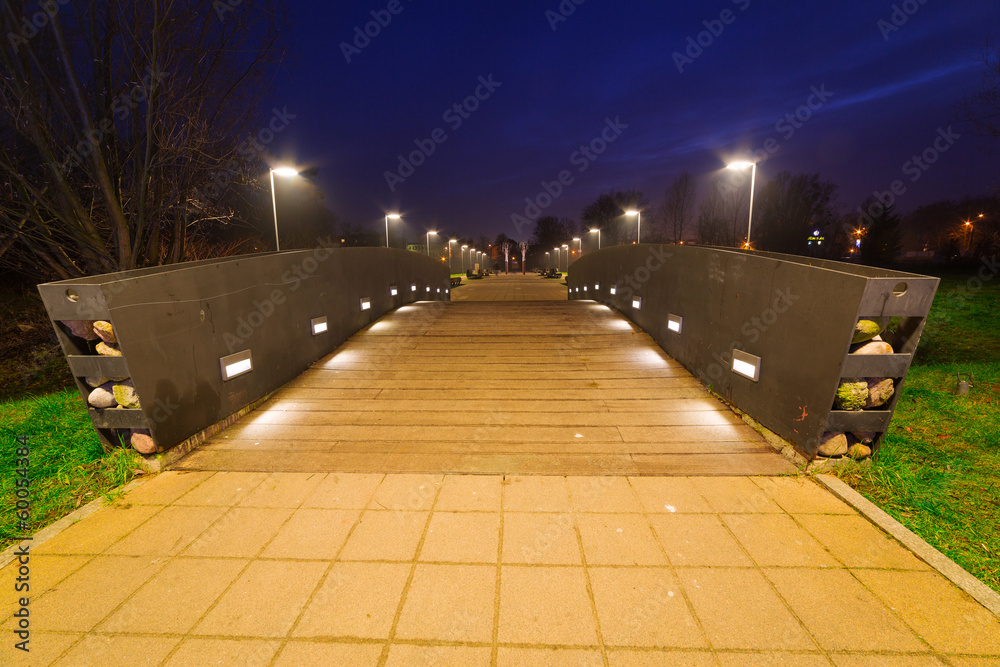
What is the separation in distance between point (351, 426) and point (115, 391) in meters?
2.32

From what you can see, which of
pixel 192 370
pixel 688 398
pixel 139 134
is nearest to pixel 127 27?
pixel 139 134

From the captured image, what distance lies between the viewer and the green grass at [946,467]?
10.3 feet

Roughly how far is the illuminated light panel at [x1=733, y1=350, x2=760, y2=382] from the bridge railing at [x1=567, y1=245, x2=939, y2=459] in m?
0.01

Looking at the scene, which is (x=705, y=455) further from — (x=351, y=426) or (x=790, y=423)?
(x=351, y=426)

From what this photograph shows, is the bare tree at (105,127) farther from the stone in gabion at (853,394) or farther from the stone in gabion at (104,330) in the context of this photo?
the stone in gabion at (853,394)

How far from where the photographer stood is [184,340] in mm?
4578

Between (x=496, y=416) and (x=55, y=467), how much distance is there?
4.63m

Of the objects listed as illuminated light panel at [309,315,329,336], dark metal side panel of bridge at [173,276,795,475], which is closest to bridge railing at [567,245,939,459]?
dark metal side panel of bridge at [173,276,795,475]

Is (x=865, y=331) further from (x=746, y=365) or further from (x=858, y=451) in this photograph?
(x=746, y=365)

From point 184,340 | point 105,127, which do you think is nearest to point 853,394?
point 184,340

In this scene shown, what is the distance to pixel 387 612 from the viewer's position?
254 centimetres

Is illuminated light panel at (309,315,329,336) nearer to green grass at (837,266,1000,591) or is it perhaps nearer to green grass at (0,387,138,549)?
green grass at (0,387,138,549)

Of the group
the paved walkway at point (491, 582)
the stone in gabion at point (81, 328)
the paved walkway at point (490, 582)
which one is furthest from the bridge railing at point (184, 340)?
the paved walkway at point (491, 582)

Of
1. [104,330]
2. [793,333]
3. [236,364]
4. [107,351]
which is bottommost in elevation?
[236,364]
